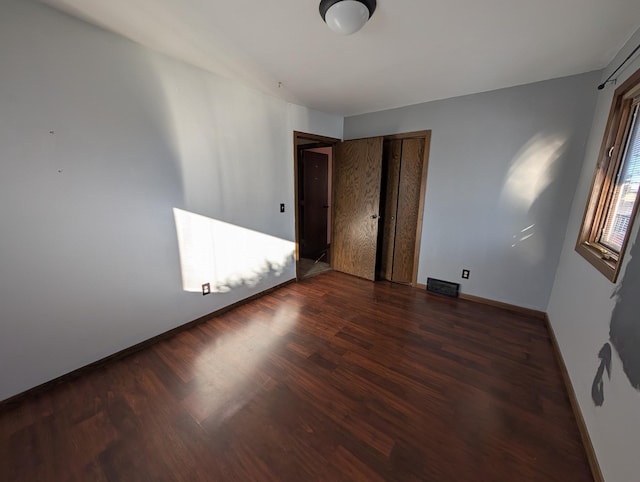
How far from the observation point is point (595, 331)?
4.55 feet

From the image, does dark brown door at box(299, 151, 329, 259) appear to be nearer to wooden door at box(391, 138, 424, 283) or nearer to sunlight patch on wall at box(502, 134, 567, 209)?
wooden door at box(391, 138, 424, 283)

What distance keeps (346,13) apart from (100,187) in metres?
1.86

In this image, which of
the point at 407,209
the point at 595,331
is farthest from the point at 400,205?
the point at 595,331

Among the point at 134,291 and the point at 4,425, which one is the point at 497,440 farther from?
the point at 4,425

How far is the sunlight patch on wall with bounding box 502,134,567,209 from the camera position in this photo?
7.29ft

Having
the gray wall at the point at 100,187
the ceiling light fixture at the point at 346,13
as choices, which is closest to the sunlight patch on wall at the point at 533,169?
the ceiling light fixture at the point at 346,13

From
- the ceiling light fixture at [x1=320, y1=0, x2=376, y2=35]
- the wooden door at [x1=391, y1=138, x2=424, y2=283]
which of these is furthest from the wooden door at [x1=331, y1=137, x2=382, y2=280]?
the ceiling light fixture at [x1=320, y1=0, x2=376, y2=35]

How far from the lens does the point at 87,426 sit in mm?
1337

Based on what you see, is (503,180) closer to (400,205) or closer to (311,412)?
(400,205)

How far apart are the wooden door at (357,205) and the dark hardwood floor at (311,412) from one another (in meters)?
1.40

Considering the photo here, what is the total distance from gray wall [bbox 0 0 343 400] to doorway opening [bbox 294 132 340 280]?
5.29 feet

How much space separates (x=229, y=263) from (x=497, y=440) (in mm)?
2406

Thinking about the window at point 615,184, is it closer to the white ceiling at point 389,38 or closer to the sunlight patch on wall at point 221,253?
the white ceiling at point 389,38

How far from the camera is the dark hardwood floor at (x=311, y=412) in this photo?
1.15m
